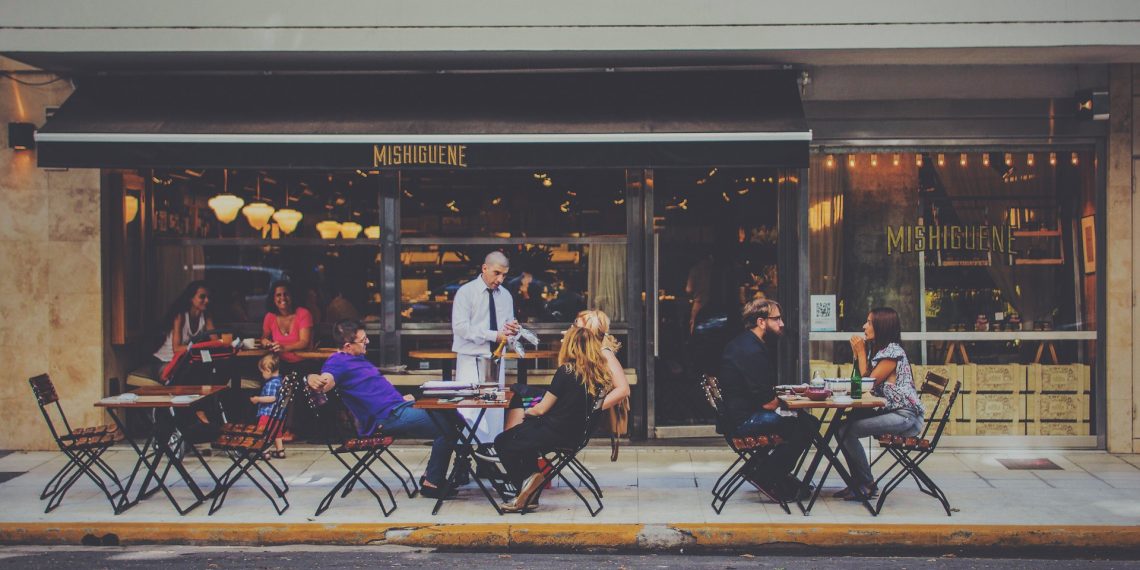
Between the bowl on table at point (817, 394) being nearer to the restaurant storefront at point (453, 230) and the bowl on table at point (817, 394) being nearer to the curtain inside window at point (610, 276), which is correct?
the restaurant storefront at point (453, 230)

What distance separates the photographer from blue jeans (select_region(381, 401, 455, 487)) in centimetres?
749

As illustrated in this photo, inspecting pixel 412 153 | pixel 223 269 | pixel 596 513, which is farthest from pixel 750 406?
pixel 223 269

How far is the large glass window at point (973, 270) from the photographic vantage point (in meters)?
A: 9.66

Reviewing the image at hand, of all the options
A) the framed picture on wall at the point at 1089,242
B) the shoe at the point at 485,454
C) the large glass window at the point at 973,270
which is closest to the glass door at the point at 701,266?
the large glass window at the point at 973,270

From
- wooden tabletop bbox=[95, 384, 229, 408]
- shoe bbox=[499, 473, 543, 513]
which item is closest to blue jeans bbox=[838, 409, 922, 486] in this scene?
shoe bbox=[499, 473, 543, 513]

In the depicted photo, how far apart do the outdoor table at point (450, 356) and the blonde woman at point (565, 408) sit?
7.79 ft

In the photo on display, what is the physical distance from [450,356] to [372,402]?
214 cm

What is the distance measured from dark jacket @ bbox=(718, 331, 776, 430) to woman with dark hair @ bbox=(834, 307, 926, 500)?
70 cm

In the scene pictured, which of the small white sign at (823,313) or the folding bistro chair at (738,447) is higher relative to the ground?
the small white sign at (823,313)

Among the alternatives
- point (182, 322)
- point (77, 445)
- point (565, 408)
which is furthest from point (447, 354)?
point (77, 445)

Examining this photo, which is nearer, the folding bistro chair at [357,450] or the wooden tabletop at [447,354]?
the folding bistro chair at [357,450]

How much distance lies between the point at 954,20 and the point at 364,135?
518cm

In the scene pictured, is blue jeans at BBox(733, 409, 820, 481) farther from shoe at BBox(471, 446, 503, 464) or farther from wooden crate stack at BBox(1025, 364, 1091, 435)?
wooden crate stack at BBox(1025, 364, 1091, 435)

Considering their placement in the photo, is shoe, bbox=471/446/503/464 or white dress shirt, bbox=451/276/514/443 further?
white dress shirt, bbox=451/276/514/443
